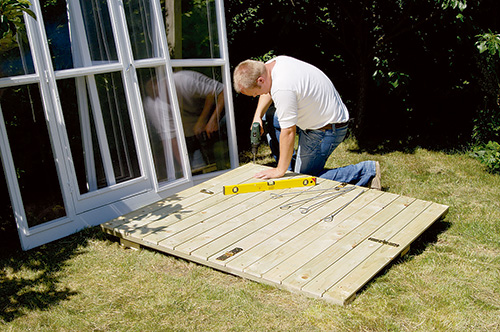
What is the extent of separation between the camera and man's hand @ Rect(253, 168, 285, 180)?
4773mm

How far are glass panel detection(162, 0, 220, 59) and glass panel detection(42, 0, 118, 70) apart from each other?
65 centimetres

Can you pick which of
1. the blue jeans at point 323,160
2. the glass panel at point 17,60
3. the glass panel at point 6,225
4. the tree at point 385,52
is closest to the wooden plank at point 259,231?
the blue jeans at point 323,160

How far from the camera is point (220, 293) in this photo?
342 cm

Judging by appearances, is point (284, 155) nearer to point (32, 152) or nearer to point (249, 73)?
point (249, 73)

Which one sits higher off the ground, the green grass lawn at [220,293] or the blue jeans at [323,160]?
the blue jeans at [323,160]

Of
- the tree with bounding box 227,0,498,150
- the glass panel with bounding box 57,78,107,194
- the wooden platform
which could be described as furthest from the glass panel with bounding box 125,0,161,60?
the tree with bounding box 227,0,498,150

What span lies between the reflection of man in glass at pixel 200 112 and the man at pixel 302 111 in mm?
506

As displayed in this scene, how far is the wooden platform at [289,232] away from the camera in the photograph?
3373mm

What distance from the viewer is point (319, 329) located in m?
2.99

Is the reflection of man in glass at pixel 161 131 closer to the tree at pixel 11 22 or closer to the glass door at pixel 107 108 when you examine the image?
the glass door at pixel 107 108

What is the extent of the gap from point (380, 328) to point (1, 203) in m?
3.42

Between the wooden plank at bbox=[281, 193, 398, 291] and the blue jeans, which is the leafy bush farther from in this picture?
the wooden plank at bbox=[281, 193, 398, 291]

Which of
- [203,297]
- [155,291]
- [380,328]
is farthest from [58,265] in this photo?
[380,328]

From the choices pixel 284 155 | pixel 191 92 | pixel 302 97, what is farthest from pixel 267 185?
pixel 191 92
